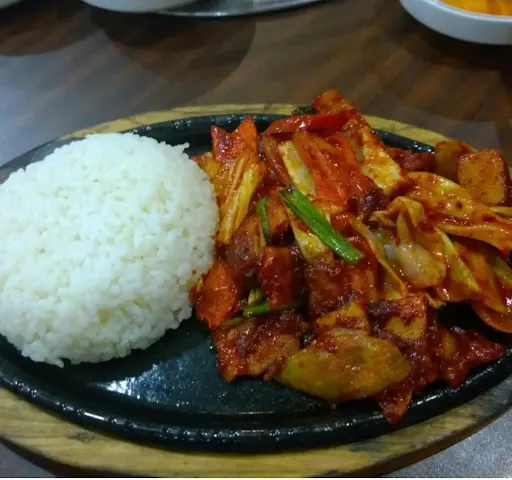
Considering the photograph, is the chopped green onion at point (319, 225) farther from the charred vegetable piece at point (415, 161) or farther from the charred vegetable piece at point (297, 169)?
the charred vegetable piece at point (415, 161)

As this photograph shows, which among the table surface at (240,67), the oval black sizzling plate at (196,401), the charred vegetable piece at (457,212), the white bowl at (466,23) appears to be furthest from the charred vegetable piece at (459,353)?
the white bowl at (466,23)

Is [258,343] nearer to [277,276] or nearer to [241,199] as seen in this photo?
[277,276]

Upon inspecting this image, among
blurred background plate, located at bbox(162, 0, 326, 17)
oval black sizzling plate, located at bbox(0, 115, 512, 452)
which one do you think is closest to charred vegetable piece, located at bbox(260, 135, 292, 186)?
oval black sizzling plate, located at bbox(0, 115, 512, 452)

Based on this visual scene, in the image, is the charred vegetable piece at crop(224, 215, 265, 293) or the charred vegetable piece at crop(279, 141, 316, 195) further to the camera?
the charred vegetable piece at crop(279, 141, 316, 195)

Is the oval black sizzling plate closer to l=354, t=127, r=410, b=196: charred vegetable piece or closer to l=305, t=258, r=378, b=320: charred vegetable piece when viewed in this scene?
l=305, t=258, r=378, b=320: charred vegetable piece

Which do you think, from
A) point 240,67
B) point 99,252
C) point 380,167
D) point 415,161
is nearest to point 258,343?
point 99,252

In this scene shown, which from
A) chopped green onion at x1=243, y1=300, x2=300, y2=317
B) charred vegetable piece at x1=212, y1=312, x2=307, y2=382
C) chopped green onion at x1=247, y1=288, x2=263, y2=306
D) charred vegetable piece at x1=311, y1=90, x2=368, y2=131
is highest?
charred vegetable piece at x1=311, y1=90, x2=368, y2=131
